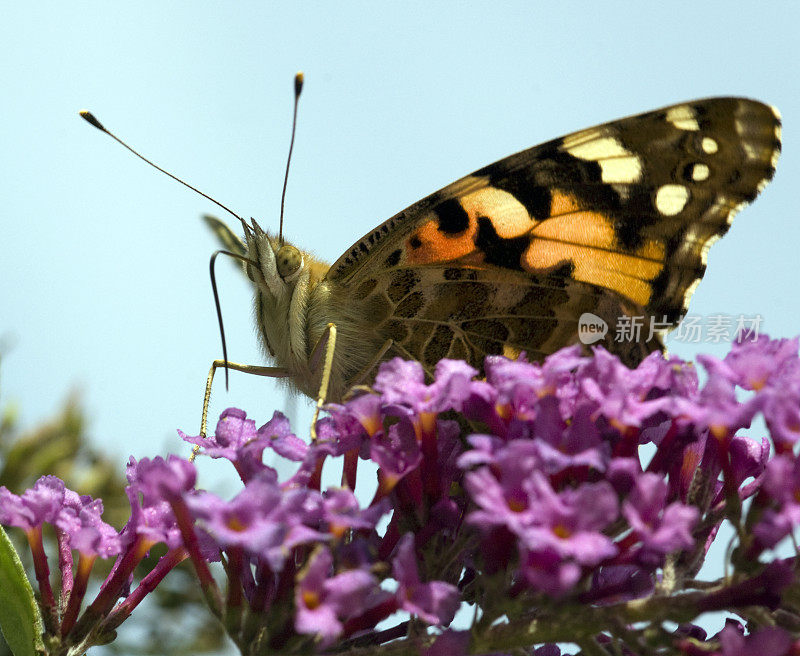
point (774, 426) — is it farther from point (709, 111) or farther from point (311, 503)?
point (709, 111)

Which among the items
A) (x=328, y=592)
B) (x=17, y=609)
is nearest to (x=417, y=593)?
(x=328, y=592)

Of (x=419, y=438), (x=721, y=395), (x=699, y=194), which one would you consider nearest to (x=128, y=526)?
(x=419, y=438)

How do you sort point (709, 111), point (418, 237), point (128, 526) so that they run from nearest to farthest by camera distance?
1. point (128, 526)
2. point (709, 111)
3. point (418, 237)

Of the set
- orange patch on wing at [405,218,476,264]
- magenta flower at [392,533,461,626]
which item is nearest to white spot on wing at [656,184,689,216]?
orange patch on wing at [405,218,476,264]

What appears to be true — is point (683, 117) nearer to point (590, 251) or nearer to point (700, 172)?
point (700, 172)

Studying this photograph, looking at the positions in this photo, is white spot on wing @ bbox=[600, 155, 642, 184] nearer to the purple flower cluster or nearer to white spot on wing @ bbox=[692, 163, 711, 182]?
white spot on wing @ bbox=[692, 163, 711, 182]

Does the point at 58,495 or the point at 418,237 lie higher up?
the point at 418,237

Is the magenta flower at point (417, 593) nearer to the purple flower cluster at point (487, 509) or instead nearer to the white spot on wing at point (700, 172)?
the purple flower cluster at point (487, 509)

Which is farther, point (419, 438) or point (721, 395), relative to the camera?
point (419, 438)
